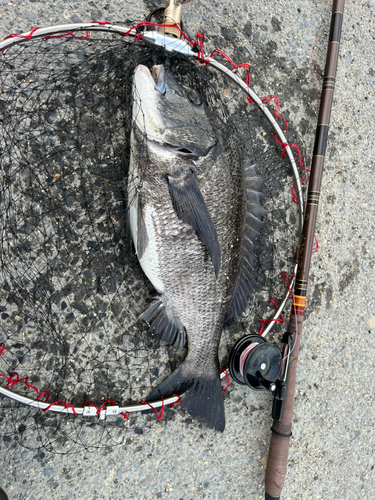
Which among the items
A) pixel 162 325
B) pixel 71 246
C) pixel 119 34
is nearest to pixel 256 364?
→ pixel 162 325

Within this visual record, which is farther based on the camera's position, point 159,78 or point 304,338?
point 304,338

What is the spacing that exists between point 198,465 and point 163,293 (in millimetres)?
824

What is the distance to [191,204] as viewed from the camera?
1299mm

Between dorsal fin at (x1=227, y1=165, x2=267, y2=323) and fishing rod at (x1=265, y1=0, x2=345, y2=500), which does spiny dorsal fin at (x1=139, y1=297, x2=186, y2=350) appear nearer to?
dorsal fin at (x1=227, y1=165, x2=267, y2=323)

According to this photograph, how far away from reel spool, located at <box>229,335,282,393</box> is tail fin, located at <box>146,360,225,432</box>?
4.8 inches

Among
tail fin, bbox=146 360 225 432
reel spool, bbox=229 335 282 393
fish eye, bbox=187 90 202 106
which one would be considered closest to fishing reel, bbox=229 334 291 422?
reel spool, bbox=229 335 282 393

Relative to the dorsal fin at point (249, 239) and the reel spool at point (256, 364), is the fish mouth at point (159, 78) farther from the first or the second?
the reel spool at point (256, 364)

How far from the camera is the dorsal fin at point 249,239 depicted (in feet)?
4.95

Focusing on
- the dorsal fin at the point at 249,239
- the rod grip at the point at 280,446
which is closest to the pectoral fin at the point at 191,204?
the dorsal fin at the point at 249,239

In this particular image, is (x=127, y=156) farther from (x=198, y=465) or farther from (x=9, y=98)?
(x=198, y=465)

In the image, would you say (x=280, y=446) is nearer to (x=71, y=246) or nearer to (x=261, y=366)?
(x=261, y=366)

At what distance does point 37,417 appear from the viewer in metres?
1.38

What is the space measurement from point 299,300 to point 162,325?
2.10ft

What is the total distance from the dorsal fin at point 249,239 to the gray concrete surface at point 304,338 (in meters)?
0.44
